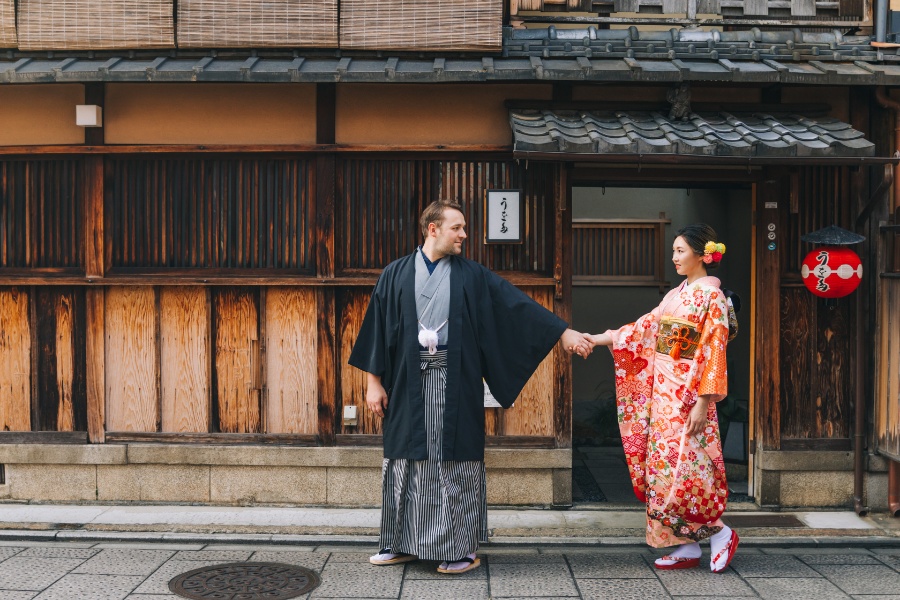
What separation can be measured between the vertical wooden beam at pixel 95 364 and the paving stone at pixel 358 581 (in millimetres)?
2585

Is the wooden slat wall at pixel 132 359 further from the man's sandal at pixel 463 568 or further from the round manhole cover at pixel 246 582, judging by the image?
the man's sandal at pixel 463 568

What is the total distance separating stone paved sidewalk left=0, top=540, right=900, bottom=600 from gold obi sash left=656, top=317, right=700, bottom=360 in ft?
4.64

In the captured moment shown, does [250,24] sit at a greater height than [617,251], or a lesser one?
greater

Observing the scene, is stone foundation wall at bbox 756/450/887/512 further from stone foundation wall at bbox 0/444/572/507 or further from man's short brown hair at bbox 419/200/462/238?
man's short brown hair at bbox 419/200/462/238

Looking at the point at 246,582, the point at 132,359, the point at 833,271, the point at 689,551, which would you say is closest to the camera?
the point at 246,582

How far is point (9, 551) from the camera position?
631 centimetres

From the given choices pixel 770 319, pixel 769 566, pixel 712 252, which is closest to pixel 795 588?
pixel 769 566

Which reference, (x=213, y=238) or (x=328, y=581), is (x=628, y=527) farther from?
(x=213, y=238)

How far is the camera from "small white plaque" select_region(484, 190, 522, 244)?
7.33m

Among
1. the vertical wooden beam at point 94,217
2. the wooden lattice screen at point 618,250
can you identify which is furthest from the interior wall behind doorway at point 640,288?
the vertical wooden beam at point 94,217

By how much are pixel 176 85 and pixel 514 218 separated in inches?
113

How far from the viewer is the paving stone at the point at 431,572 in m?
5.84

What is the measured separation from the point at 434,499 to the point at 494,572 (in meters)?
0.61

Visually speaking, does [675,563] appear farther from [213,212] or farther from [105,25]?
[105,25]
